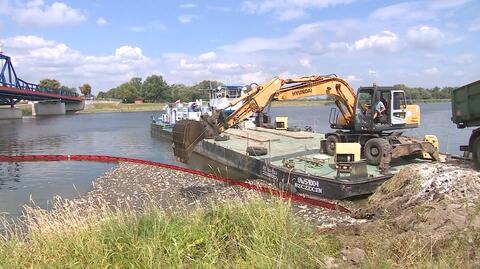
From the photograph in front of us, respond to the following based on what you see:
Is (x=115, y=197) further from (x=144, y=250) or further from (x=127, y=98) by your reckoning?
(x=127, y=98)

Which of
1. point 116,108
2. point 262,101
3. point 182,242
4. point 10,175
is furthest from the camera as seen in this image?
point 116,108

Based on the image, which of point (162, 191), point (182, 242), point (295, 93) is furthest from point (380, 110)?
point (182, 242)

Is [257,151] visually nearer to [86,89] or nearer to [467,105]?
[467,105]

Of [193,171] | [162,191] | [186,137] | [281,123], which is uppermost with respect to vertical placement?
[186,137]

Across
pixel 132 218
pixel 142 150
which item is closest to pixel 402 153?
pixel 132 218

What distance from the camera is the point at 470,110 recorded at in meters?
12.5

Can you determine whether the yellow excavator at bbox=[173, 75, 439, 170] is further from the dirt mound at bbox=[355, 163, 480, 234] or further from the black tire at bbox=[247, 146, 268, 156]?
the dirt mound at bbox=[355, 163, 480, 234]

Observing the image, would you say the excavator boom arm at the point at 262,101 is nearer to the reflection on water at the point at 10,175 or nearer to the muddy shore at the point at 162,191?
the muddy shore at the point at 162,191

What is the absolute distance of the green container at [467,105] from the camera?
481 inches

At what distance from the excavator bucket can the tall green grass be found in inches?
238

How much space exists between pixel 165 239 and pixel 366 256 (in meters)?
2.65

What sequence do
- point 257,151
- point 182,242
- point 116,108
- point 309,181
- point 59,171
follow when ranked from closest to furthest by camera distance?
point 182,242 < point 309,181 < point 257,151 < point 59,171 < point 116,108

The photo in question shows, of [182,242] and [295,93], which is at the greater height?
[295,93]

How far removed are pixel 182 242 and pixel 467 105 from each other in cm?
985
